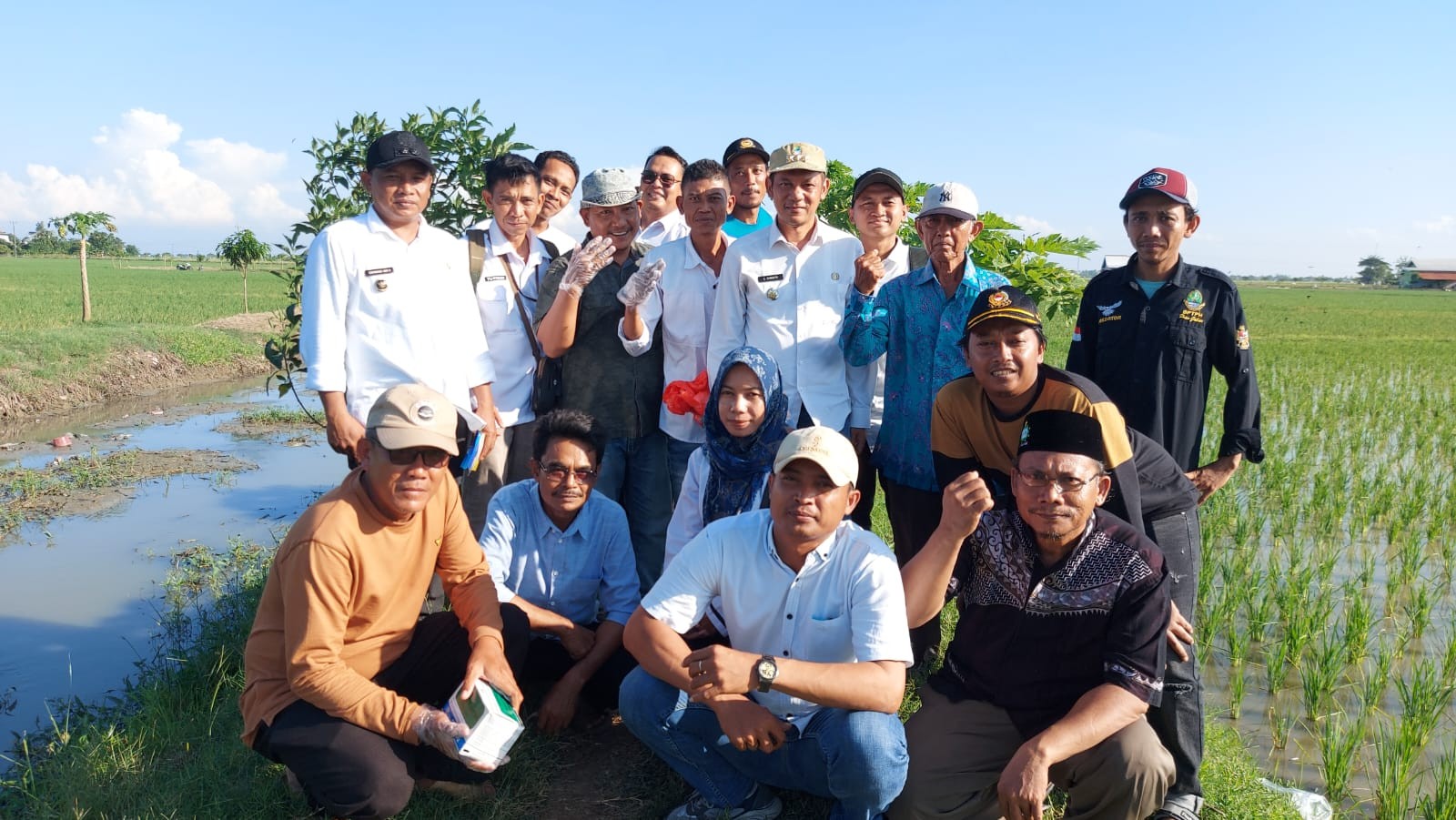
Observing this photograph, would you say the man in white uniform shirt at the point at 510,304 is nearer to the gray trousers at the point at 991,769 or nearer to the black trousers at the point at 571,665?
the black trousers at the point at 571,665

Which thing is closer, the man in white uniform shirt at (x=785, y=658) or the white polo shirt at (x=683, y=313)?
the man in white uniform shirt at (x=785, y=658)

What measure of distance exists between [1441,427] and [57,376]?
686 inches

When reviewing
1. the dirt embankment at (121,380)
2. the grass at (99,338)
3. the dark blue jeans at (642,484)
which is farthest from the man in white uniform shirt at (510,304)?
the dirt embankment at (121,380)

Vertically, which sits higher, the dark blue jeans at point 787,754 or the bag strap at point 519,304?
the bag strap at point 519,304

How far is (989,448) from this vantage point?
301 centimetres

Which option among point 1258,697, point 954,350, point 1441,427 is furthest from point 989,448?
point 1441,427

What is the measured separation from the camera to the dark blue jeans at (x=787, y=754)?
2.59m

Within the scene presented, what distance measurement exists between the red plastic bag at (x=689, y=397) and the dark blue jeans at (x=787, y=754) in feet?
4.37

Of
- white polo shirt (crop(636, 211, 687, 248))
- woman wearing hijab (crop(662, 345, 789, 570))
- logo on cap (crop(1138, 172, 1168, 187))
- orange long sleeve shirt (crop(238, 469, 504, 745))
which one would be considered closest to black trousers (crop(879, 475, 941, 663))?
Answer: woman wearing hijab (crop(662, 345, 789, 570))

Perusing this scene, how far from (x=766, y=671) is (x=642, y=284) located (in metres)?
1.86

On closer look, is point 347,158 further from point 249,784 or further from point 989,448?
point 989,448

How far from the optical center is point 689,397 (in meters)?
3.95

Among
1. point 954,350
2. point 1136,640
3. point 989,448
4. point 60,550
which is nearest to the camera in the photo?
point 1136,640

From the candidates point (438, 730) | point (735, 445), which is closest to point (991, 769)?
point (735, 445)
